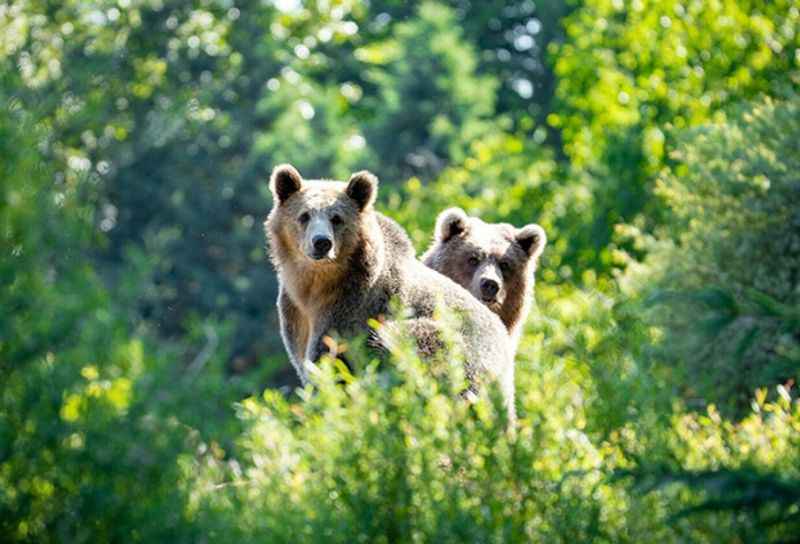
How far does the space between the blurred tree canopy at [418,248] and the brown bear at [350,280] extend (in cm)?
34

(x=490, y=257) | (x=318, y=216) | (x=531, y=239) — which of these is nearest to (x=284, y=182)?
(x=318, y=216)

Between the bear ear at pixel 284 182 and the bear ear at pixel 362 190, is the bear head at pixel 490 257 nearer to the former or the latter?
the bear ear at pixel 362 190

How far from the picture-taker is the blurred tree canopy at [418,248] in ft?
21.5

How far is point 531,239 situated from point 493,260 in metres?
0.39

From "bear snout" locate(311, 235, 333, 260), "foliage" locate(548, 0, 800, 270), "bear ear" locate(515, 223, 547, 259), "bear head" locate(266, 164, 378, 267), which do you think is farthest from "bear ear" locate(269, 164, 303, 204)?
"foliage" locate(548, 0, 800, 270)

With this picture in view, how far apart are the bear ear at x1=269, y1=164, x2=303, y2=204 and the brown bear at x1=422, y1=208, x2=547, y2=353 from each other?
1779 mm

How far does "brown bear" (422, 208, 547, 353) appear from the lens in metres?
12.1

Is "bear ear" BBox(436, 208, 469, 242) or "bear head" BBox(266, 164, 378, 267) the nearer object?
"bear head" BBox(266, 164, 378, 267)

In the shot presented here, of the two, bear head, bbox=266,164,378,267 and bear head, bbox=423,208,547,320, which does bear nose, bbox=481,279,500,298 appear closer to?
bear head, bbox=423,208,547,320

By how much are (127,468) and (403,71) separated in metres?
39.7

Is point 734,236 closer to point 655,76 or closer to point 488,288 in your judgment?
point 488,288

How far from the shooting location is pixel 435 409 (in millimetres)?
7211

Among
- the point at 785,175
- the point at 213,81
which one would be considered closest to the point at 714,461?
the point at 785,175

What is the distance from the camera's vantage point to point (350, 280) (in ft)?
33.7
